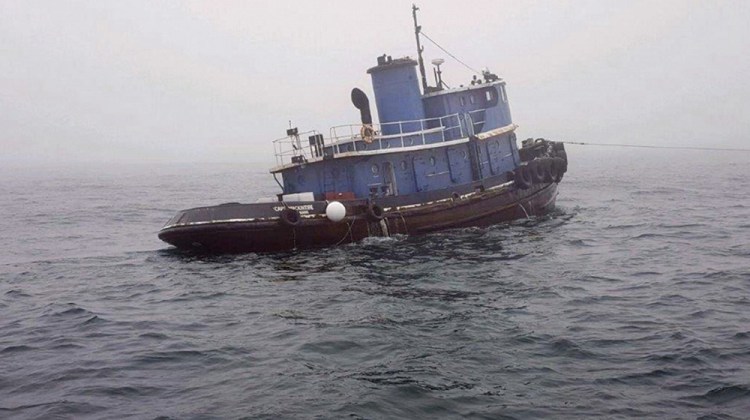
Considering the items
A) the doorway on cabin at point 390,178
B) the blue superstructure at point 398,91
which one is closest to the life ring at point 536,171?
the blue superstructure at point 398,91

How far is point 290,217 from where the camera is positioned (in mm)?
17141

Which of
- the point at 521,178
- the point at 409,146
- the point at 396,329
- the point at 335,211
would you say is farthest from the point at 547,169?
the point at 396,329

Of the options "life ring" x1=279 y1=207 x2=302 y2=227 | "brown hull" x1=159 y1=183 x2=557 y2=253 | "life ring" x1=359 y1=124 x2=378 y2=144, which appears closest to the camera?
"brown hull" x1=159 y1=183 x2=557 y2=253

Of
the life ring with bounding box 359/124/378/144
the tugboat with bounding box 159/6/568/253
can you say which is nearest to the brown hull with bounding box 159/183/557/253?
the tugboat with bounding box 159/6/568/253

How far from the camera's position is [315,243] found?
1773 centimetres

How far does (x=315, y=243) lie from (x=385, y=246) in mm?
2073

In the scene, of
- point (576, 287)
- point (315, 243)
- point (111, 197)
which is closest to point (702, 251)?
point (576, 287)

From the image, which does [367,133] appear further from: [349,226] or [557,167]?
[557,167]

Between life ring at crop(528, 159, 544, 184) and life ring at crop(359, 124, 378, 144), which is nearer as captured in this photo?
life ring at crop(359, 124, 378, 144)

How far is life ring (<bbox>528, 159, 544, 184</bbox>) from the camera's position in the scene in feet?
71.9

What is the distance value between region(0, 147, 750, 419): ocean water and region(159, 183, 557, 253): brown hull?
0.43 meters

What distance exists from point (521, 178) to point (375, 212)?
6.28m

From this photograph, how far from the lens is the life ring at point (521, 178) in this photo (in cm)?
2159

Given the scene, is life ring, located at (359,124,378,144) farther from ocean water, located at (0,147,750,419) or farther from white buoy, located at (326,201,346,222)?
ocean water, located at (0,147,750,419)
